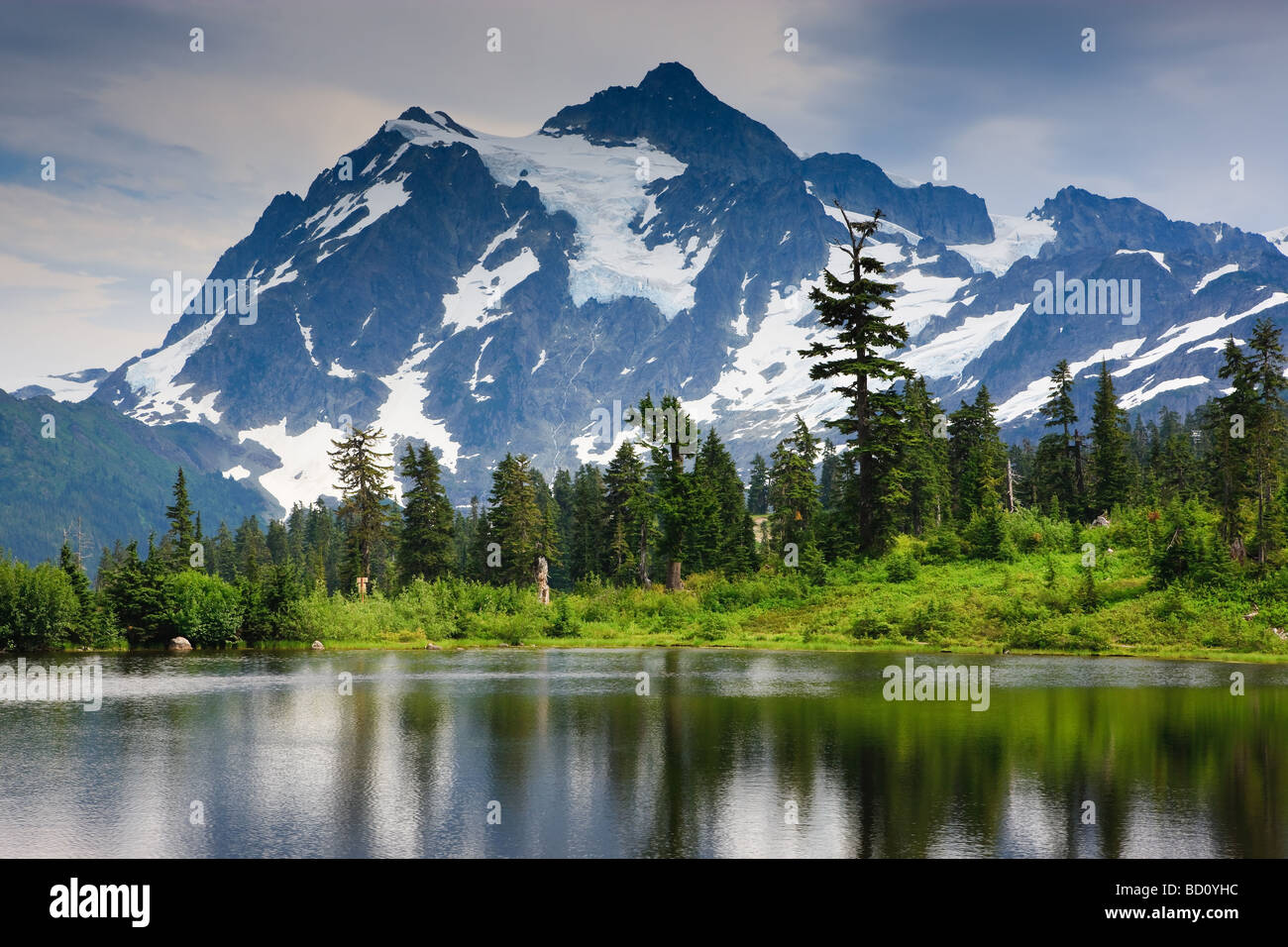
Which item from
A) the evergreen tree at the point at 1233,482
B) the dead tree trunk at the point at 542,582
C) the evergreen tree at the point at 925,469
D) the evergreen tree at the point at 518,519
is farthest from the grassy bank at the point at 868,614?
the evergreen tree at the point at 925,469

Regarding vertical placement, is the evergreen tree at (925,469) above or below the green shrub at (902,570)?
above

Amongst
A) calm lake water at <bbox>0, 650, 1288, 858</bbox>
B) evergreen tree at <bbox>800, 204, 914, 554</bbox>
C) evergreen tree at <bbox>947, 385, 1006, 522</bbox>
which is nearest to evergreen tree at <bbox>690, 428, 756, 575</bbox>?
evergreen tree at <bbox>800, 204, 914, 554</bbox>

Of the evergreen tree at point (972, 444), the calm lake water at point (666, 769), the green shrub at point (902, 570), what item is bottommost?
the calm lake water at point (666, 769)

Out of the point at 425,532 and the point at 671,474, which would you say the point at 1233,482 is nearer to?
the point at 671,474

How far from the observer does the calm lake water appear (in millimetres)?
20297

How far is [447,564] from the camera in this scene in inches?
3986

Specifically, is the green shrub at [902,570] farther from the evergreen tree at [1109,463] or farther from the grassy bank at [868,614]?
the evergreen tree at [1109,463]

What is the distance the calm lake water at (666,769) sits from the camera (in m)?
20.3

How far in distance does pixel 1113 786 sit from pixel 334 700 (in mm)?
25186

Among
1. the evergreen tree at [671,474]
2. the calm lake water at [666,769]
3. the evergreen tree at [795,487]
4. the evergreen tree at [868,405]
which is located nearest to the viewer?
the calm lake water at [666,769]

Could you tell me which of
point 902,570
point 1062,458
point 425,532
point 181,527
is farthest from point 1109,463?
point 181,527

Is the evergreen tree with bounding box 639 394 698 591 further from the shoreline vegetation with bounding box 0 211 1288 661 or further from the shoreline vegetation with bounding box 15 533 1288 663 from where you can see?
the shoreline vegetation with bounding box 15 533 1288 663
